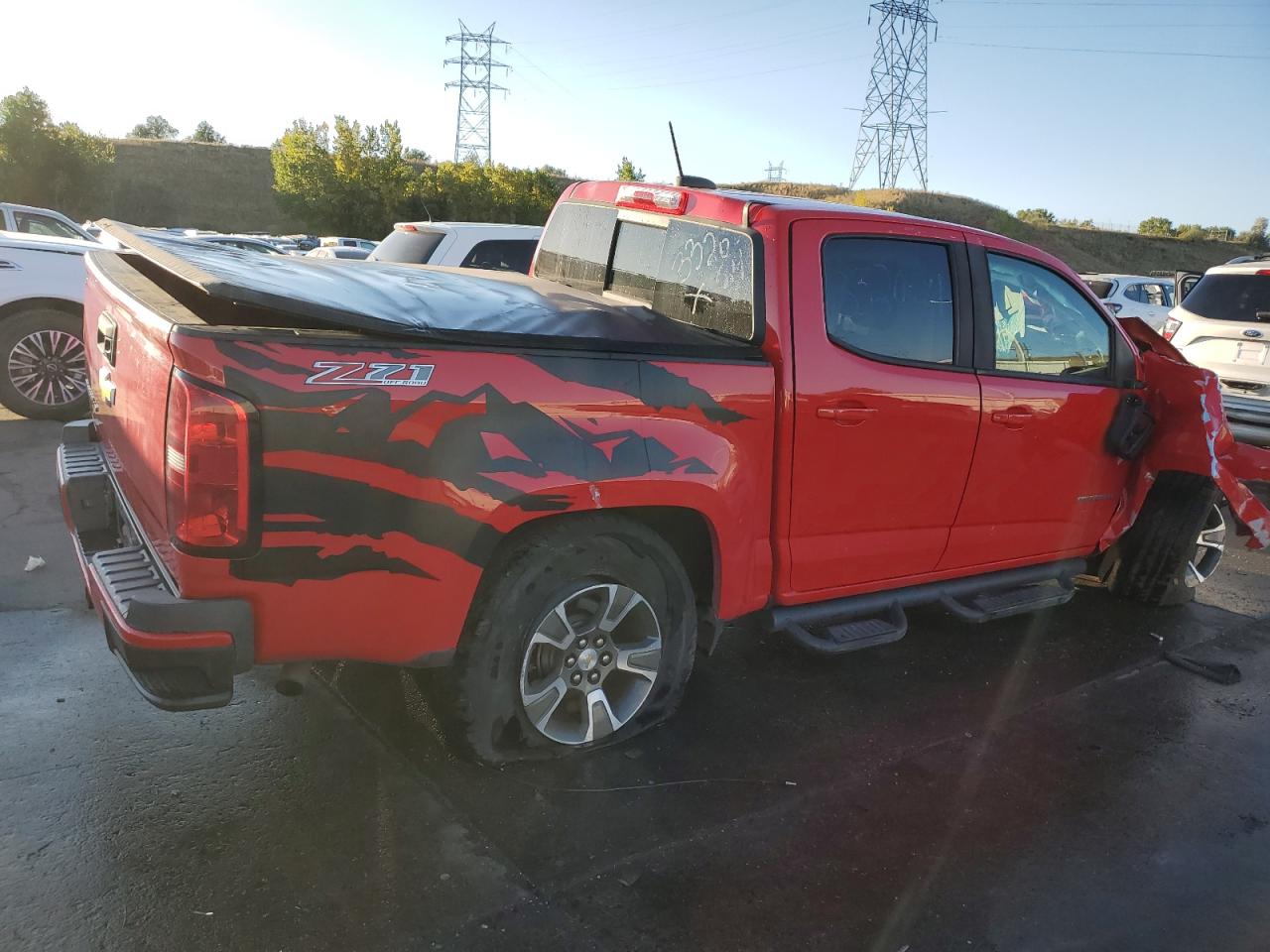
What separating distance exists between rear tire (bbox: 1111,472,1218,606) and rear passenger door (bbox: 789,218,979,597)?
1824 millimetres

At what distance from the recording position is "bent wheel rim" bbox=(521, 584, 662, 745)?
314 centimetres

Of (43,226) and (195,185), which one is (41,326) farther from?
(195,185)

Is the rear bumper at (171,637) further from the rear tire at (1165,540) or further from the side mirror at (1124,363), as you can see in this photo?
the rear tire at (1165,540)

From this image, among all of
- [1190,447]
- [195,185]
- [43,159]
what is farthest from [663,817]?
Answer: [195,185]

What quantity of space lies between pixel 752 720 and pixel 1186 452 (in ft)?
8.86

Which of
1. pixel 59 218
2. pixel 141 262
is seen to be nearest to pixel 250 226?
pixel 59 218

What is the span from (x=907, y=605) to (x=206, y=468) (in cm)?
292

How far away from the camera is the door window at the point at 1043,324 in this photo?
414 centimetres

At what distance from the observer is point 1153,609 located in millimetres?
5461

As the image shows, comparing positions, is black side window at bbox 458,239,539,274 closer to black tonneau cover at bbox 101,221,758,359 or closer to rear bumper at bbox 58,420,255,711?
black tonneau cover at bbox 101,221,758,359

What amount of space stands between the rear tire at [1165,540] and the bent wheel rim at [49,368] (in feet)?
25.9

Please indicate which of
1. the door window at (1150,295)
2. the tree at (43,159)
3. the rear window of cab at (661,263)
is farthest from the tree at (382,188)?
the rear window of cab at (661,263)

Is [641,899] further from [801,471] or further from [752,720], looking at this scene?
[801,471]

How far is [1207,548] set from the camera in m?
5.54
